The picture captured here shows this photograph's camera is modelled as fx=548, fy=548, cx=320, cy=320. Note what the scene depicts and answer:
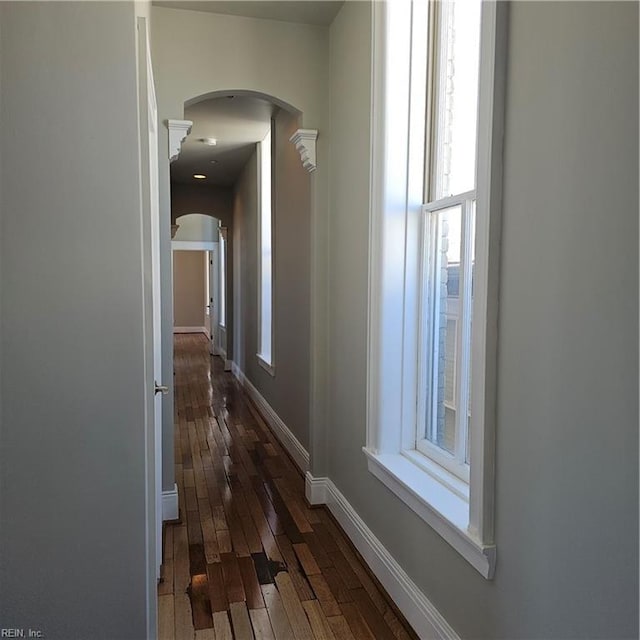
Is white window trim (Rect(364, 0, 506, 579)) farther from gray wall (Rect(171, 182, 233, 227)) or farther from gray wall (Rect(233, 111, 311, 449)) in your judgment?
gray wall (Rect(171, 182, 233, 227))

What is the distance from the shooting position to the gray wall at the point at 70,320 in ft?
4.92

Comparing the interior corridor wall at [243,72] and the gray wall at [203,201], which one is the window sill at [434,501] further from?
the gray wall at [203,201]

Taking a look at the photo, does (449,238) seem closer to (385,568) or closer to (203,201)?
(385,568)

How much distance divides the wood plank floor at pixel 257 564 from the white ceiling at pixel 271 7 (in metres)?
2.77

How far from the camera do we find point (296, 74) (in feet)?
10.3

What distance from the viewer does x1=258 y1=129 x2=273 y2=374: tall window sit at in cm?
570

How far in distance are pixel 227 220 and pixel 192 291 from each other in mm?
6256

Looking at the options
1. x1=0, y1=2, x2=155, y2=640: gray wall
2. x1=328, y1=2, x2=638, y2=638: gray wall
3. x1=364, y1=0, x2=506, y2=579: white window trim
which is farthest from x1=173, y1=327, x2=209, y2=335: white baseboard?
x1=328, y1=2, x2=638, y2=638: gray wall

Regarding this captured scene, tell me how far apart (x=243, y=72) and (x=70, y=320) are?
2.07m

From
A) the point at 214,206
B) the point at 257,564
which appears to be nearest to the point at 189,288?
the point at 214,206

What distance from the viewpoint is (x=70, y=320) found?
1544 millimetres

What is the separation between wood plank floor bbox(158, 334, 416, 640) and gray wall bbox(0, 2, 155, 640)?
26.1 inches

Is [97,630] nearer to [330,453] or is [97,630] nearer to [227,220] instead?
[330,453]

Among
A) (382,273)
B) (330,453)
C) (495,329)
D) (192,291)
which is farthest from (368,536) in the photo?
(192,291)
